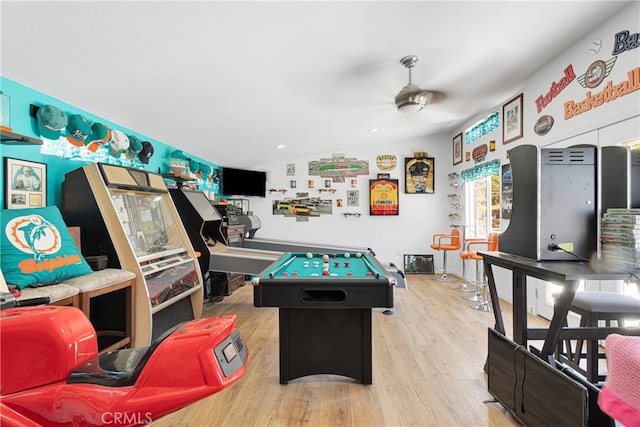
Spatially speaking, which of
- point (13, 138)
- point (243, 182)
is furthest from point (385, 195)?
point (13, 138)

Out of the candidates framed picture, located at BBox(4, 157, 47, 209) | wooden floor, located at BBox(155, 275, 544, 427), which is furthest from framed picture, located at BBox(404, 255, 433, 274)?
framed picture, located at BBox(4, 157, 47, 209)

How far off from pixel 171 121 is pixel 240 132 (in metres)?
1.02

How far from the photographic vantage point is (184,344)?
104 centimetres

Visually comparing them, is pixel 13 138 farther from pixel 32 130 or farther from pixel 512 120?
pixel 512 120

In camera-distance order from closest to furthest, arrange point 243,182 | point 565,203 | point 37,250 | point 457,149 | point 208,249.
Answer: point 565,203 < point 37,250 < point 208,249 < point 457,149 < point 243,182

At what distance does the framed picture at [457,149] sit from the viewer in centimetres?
590

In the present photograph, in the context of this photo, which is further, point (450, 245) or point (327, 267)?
point (450, 245)

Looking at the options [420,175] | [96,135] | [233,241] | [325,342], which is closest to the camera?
[325,342]

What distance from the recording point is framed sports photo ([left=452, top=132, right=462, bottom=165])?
19.4 ft

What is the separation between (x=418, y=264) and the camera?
645 centimetres

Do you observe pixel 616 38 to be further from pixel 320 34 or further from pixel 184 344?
pixel 184 344

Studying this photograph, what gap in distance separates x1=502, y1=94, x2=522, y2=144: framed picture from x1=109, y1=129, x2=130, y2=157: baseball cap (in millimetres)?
4688

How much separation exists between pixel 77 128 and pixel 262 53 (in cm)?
172

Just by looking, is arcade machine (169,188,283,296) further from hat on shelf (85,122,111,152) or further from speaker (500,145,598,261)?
speaker (500,145,598,261)
